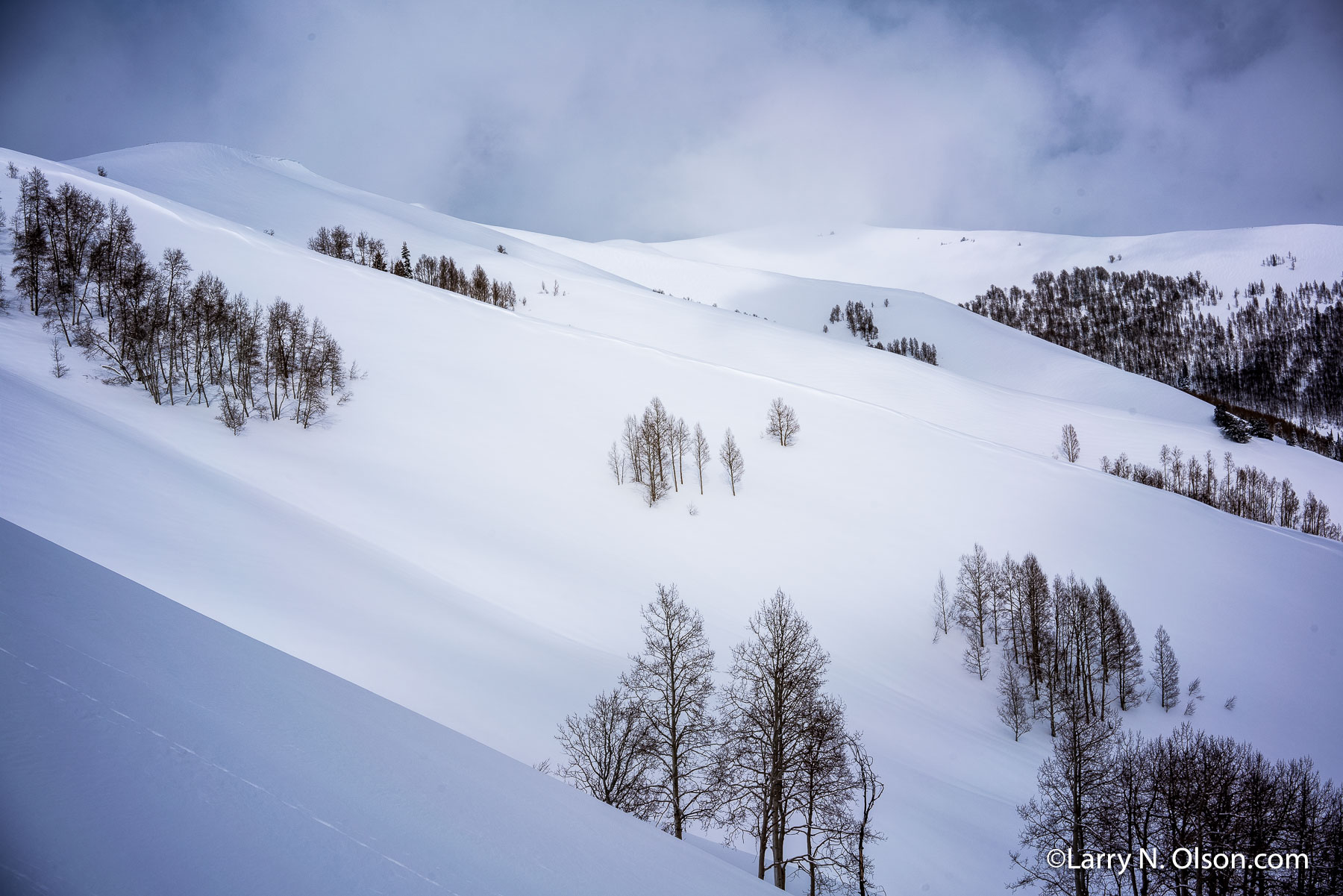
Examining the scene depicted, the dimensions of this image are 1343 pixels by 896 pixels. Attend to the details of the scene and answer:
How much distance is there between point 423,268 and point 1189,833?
373 feet

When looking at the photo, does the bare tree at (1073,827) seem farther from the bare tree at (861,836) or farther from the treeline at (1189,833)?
the bare tree at (861,836)

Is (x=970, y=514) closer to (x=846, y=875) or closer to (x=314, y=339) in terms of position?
(x=846, y=875)

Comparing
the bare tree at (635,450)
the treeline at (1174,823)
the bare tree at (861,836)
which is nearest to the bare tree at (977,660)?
the treeline at (1174,823)

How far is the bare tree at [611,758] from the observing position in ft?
50.2

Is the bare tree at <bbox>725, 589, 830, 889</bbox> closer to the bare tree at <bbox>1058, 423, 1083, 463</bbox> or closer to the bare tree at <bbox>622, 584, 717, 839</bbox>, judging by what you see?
the bare tree at <bbox>622, 584, 717, 839</bbox>

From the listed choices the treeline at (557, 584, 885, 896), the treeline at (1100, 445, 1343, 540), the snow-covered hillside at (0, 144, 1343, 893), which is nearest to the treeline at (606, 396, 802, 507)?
the snow-covered hillside at (0, 144, 1343, 893)

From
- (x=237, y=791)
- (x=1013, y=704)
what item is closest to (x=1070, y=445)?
(x=1013, y=704)

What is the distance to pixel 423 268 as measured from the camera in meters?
101

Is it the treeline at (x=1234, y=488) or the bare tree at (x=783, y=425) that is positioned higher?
the bare tree at (x=783, y=425)

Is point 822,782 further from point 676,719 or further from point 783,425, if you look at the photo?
point 783,425

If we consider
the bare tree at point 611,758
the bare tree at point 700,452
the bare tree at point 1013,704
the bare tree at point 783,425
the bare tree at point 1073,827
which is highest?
the bare tree at point 783,425

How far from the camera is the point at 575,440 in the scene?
163ft

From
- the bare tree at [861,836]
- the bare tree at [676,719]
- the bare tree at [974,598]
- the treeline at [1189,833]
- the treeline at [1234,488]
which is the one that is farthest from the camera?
the treeline at [1234,488]

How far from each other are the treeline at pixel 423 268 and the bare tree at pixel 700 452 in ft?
169
